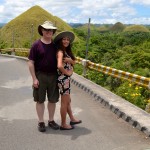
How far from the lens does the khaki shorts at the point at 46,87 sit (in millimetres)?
6129

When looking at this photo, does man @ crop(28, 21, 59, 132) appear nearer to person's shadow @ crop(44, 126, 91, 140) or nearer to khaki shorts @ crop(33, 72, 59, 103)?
khaki shorts @ crop(33, 72, 59, 103)

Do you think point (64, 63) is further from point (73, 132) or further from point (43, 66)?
point (73, 132)

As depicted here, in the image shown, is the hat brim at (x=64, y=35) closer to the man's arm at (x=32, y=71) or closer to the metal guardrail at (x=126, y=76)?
the man's arm at (x=32, y=71)

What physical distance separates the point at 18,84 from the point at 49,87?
21.4ft

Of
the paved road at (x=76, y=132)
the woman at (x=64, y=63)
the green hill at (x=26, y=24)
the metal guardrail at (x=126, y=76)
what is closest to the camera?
the paved road at (x=76, y=132)

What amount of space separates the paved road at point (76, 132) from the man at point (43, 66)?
43 centimetres

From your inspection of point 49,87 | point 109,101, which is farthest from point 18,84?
point 49,87

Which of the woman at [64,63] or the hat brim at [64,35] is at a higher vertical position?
the hat brim at [64,35]

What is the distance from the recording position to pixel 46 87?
6207 mm

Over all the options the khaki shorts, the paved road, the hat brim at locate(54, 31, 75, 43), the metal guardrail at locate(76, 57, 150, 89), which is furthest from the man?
the metal guardrail at locate(76, 57, 150, 89)

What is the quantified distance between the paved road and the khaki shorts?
0.60 meters

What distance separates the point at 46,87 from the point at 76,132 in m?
0.95

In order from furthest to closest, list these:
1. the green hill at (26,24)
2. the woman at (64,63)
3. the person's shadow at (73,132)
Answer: the green hill at (26,24), the person's shadow at (73,132), the woman at (64,63)

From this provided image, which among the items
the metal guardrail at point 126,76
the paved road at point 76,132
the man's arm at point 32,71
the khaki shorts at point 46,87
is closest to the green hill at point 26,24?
the metal guardrail at point 126,76
